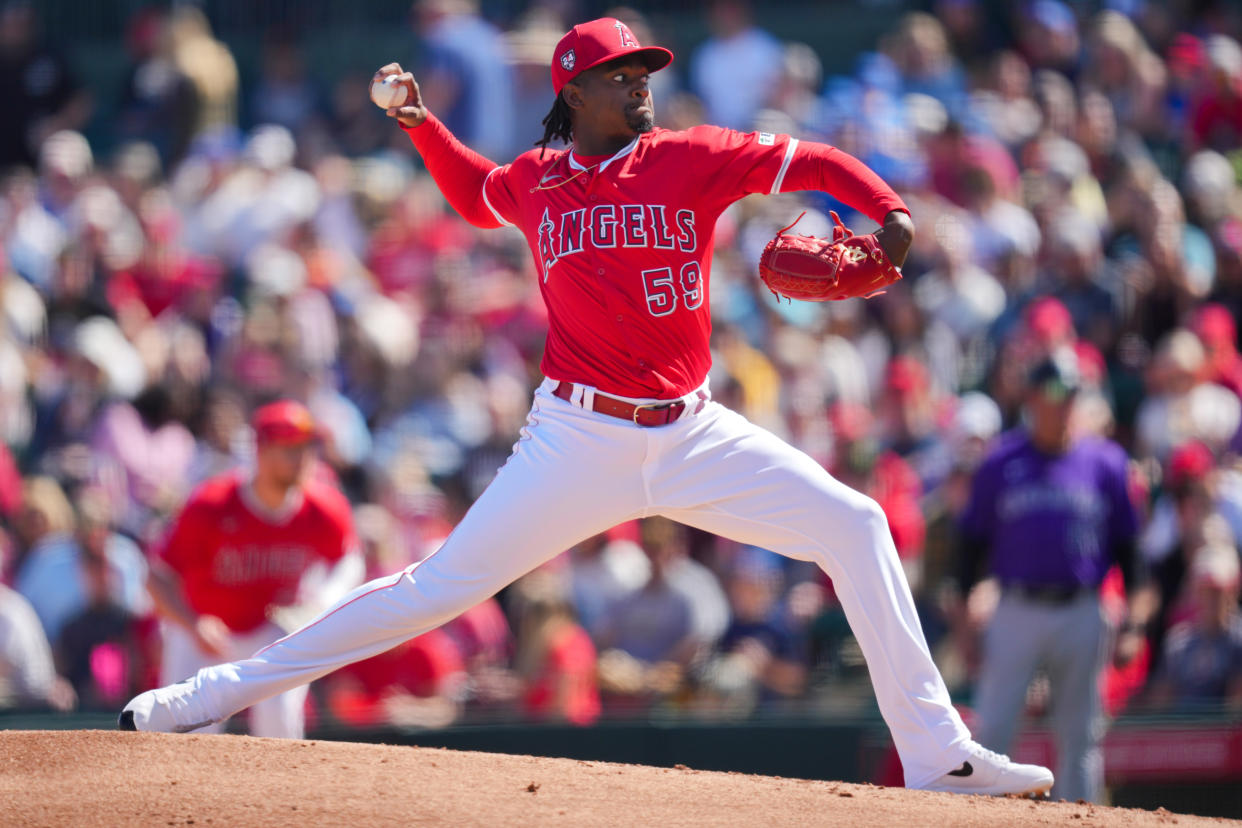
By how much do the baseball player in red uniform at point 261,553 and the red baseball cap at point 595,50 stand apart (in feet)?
9.59

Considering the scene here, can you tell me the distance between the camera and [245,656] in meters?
7.61

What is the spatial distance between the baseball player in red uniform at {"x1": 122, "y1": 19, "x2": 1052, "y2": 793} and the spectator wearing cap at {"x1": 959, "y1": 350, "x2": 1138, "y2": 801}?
9.08ft

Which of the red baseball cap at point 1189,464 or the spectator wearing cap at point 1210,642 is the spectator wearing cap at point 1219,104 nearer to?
the red baseball cap at point 1189,464

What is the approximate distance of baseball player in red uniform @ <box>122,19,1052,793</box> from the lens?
500 cm

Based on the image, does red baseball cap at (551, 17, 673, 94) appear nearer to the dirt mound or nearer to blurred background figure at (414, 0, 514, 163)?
the dirt mound

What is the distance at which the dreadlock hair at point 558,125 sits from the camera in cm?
538

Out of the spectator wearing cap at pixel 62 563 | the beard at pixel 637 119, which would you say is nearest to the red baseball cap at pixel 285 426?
the spectator wearing cap at pixel 62 563

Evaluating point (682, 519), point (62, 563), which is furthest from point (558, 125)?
point (62, 563)

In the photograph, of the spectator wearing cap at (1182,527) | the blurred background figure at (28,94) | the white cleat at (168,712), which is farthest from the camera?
the blurred background figure at (28,94)

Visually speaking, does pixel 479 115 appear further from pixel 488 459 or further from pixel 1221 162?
pixel 1221 162

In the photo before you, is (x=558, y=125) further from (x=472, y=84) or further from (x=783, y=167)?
(x=472, y=84)

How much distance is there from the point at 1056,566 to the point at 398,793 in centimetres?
406

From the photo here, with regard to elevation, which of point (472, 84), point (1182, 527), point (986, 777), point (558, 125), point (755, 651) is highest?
point (472, 84)

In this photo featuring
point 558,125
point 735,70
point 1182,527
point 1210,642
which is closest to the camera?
point 558,125
